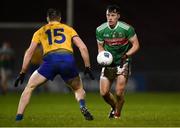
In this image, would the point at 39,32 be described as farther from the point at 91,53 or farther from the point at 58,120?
the point at 91,53

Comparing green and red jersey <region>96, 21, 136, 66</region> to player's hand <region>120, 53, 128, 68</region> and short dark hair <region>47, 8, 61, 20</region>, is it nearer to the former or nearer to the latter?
player's hand <region>120, 53, 128, 68</region>

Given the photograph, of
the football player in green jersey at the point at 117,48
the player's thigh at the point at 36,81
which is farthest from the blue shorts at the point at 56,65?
the football player in green jersey at the point at 117,48

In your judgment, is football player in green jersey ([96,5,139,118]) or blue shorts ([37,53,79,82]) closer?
blue shorts ([37,53,79,82])

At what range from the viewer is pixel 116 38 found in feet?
55.2

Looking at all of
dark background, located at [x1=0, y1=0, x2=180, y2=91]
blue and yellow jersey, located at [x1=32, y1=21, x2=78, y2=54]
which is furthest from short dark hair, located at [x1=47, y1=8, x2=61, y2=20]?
dark background, located at [x1=0, y1=0, x2=180, y2=91]

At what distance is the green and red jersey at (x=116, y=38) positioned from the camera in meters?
16.8

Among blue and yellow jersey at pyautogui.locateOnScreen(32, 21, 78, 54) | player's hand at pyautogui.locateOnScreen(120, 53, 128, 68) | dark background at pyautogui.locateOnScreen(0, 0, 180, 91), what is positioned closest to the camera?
blue and yellow jersey at pyautogui.locateOnScreen(32, 21, 78, 54)

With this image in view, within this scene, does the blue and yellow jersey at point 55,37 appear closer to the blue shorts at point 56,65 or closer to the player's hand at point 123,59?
the blue shorts at point 56,65

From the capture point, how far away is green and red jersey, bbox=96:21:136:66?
55.0ft

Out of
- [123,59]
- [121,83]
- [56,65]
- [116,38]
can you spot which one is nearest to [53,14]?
[56,65]

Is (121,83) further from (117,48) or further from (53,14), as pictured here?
(53,14)

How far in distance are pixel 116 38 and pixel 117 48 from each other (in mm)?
214

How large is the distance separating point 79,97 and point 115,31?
1709mm

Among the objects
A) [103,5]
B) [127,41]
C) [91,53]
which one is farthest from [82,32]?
[127,41]
